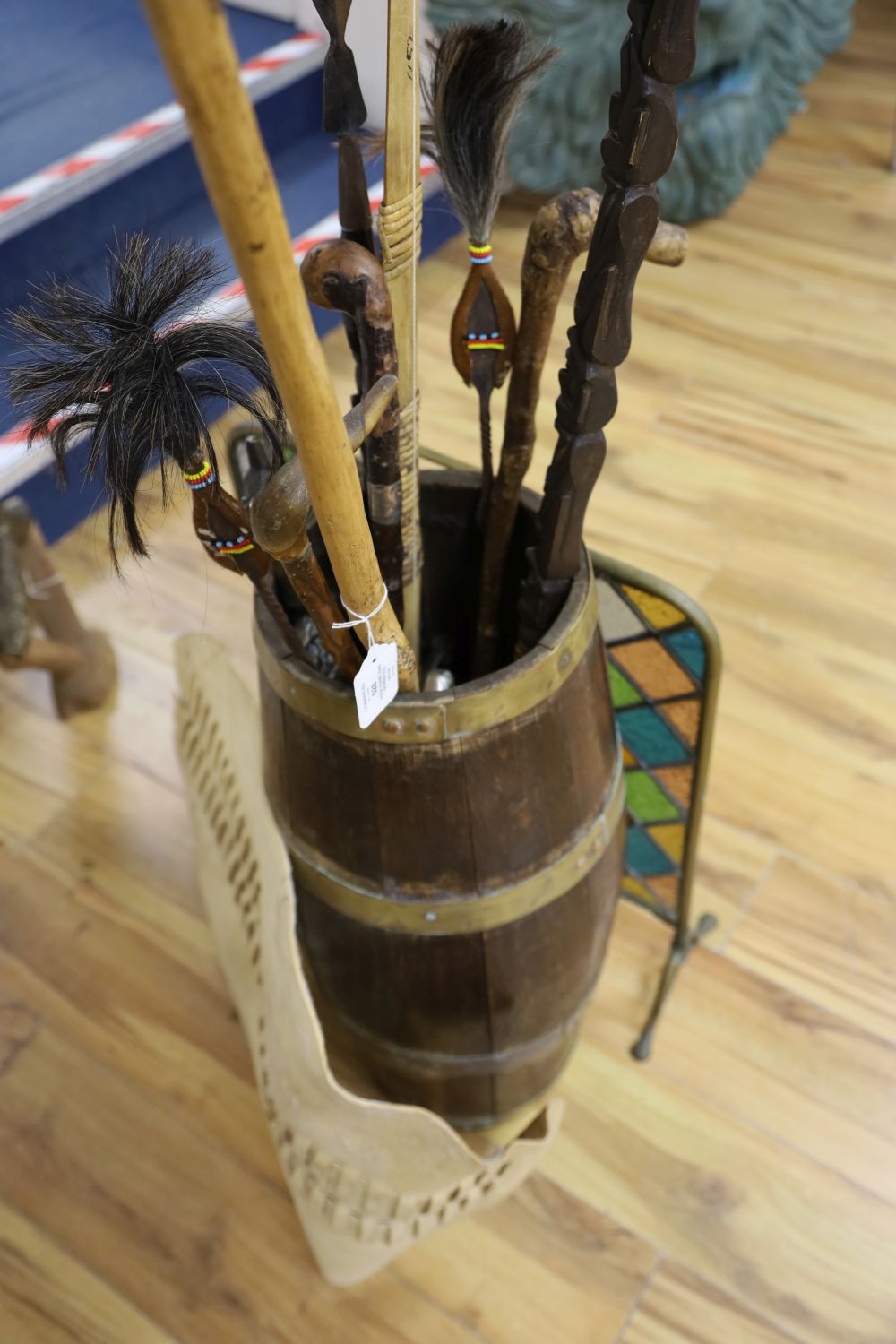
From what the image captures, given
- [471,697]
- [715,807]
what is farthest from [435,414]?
[471,697]

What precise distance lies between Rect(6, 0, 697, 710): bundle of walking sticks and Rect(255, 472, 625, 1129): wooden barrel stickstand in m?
0.05

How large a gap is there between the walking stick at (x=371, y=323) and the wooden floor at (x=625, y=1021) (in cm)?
70

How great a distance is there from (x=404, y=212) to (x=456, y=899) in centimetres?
43

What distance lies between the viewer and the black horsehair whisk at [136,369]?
0.56 metres

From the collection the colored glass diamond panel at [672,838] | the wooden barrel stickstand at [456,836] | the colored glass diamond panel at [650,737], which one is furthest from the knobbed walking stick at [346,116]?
the colored glass diamond panel at [672,838]

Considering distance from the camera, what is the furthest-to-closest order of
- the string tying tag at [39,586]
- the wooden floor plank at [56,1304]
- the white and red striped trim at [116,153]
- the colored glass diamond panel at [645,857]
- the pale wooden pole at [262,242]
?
the white and red striped trim at [116,153]
the string tying tag at [39,586]
the colored glass diamond panel at [645,857]
the wooden floor plank at [56,1304]
the pale wooden pole at [262,242]

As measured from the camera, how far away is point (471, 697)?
2.16ft

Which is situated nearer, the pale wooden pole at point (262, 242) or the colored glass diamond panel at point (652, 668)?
the pale wooden pole at point (262, 242)

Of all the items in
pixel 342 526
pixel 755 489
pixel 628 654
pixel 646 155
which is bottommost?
pixel 755 489

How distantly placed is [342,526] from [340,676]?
0.25m

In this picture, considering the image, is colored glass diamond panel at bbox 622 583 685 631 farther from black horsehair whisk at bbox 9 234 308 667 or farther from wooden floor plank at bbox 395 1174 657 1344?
wooden floor plank at bbox 395 1174 657 1344

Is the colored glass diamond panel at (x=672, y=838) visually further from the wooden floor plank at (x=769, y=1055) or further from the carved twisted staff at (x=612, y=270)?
the carved twisted staff at (x=612, y=270)

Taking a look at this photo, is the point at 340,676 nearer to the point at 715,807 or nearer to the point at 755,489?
the point at 715,807

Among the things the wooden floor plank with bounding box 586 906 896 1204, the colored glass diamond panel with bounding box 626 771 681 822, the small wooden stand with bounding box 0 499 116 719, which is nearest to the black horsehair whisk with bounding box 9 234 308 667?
the colored glass diamond panel with bounding box 626 771 681 822
